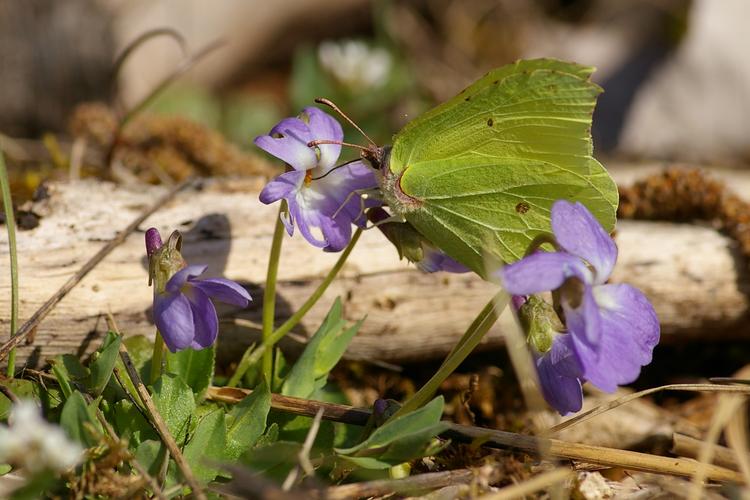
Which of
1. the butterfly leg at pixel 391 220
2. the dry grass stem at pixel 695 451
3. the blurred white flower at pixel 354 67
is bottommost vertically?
the dry grass stem at pixel 695 451

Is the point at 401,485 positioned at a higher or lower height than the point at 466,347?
lower

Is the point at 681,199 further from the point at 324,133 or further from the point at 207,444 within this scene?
the point at 207,444

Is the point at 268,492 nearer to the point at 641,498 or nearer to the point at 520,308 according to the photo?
the point at 520,308

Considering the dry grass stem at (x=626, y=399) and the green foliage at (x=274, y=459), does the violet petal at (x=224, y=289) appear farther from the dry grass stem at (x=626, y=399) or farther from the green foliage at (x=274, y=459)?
the dry grass stem at (x=626, y=399)

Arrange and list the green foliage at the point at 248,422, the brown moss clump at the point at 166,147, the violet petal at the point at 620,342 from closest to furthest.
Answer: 1. the violet petal at the point at 620,342
2. the green foliage at the point at 248,422
3. the brown moss clump at the point at 166,147

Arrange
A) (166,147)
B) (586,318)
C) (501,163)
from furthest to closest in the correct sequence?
(166,147)
(501,163)
(586,318)

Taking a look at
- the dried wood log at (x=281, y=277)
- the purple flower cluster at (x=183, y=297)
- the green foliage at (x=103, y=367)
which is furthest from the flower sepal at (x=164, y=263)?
the dried wood log at (x=281, y=277)

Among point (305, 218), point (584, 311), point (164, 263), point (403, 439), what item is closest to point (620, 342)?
point (584, 311)
